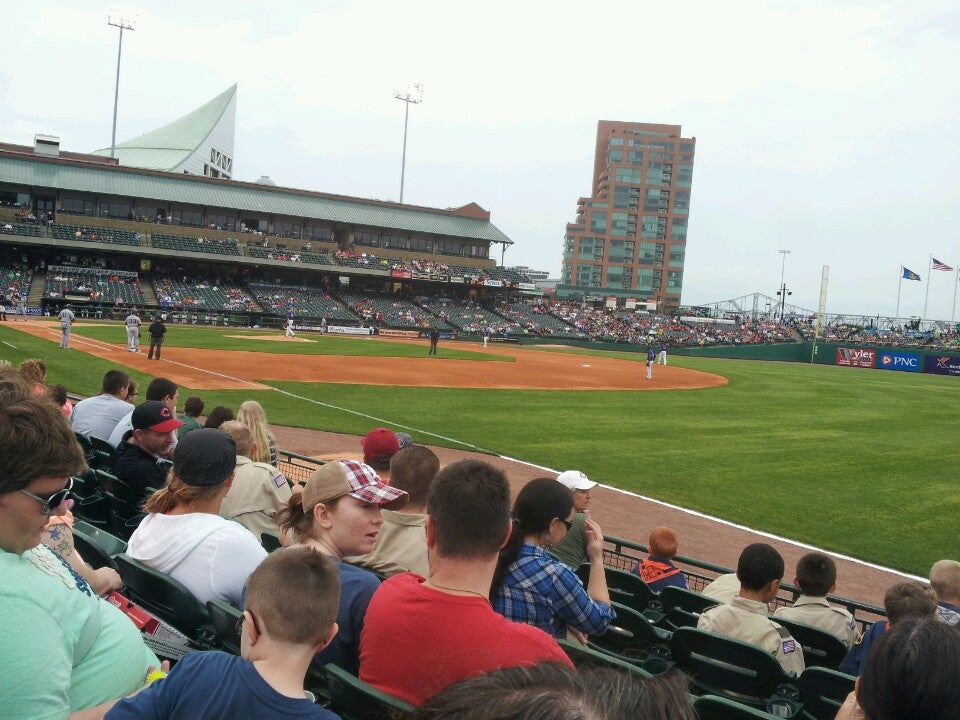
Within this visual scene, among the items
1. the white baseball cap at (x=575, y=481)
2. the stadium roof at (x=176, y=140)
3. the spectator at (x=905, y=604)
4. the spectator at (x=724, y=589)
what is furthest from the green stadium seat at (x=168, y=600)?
the stadium roof at (x=176, y=140)

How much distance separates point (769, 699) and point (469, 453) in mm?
12013

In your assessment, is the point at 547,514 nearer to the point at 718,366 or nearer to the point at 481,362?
the point at 481,362

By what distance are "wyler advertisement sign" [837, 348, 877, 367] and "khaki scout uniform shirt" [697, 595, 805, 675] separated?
64179 mm

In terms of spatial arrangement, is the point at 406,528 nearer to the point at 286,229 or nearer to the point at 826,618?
the point at 826,618

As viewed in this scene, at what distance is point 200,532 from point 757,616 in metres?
3.37

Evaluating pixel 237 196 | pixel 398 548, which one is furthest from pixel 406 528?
pixel 237 196

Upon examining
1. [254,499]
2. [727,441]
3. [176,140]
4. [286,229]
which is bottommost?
[727,441]

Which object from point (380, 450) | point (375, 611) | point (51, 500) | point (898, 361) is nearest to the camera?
point (51, 500)

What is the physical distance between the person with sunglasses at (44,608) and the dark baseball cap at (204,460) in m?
1.32

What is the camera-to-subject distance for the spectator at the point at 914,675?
7.00ft

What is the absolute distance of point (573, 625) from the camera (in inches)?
156

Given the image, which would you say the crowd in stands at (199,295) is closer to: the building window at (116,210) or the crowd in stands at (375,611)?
the building window at (116,210)

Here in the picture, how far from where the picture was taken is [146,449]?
Result: 6.57m

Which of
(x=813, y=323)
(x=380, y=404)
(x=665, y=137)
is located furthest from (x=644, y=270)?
(x=380, y=404)
